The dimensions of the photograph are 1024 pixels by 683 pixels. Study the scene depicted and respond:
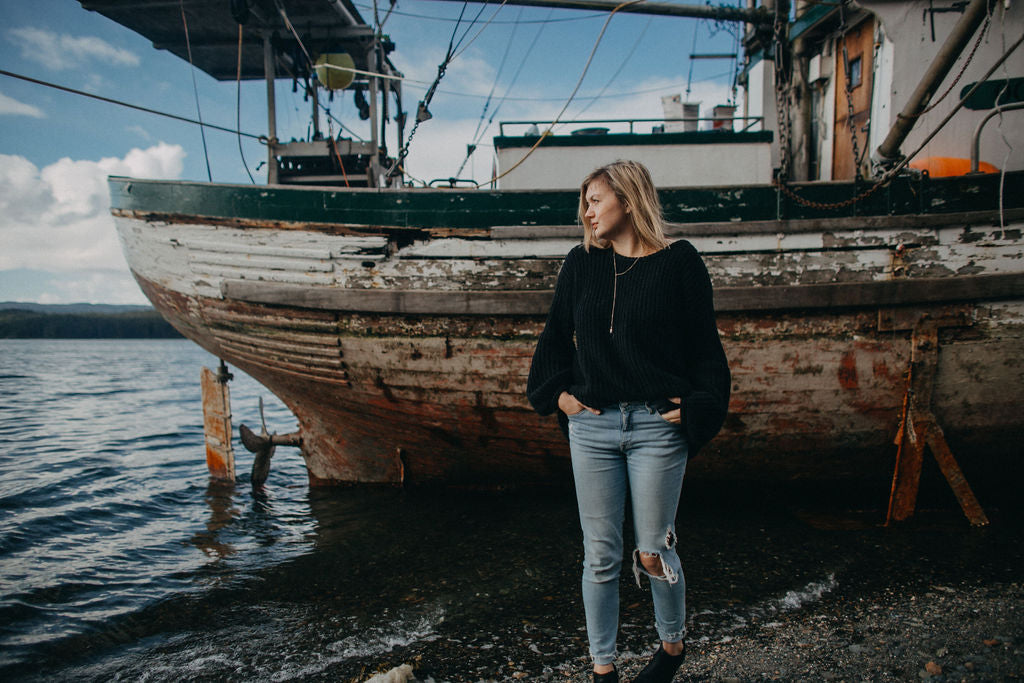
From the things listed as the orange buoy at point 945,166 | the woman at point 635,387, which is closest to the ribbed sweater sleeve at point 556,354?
the woman at point 635,387

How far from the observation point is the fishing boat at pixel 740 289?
4.18 meters

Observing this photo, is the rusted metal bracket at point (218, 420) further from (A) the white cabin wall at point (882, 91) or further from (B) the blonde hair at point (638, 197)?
(A) the white cabin wall at point (882, 91)

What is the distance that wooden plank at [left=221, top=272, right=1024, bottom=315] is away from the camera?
13.4 feet

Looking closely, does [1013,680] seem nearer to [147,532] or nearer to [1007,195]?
[1007,195]

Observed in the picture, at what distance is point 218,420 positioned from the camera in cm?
668

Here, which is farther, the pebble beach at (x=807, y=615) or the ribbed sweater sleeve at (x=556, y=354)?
the pebble beach at (x=807, y=615)

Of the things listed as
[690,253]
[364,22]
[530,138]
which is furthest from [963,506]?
[364,22]

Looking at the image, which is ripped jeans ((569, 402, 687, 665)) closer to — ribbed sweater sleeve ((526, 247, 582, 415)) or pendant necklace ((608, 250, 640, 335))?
ribbed sweater sleeve ((526, 247, 582, 415))

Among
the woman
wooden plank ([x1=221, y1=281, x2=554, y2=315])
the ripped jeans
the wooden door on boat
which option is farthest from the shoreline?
the wooden door on boat

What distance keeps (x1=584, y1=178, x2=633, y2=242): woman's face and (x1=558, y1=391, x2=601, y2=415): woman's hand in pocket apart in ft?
1.90

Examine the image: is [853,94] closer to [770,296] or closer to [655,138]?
[655,138]

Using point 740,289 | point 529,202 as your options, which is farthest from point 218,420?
point 740,289

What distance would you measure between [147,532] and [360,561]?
2.88 metres

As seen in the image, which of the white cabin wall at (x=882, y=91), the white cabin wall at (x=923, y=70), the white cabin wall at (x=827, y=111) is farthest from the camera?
the white cabin wall at (x=827, y=111)
